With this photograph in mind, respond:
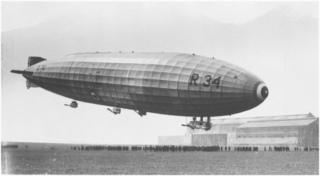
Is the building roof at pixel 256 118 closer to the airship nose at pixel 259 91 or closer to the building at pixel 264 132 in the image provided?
the building at pixel 264 132

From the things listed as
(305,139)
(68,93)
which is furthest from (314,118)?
(68,93)

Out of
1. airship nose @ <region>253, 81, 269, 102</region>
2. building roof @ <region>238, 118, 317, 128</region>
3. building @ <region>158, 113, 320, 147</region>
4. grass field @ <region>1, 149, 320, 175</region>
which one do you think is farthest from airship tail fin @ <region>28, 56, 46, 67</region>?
building roof @ <region>238, 118, 317, 128</region>

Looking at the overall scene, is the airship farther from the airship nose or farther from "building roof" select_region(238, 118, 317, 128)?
"building roof" select_region(238, 118, 317, 128)

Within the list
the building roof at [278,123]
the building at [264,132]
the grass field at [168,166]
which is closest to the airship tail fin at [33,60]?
the grass field at [168,166]

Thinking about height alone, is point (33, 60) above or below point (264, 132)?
above

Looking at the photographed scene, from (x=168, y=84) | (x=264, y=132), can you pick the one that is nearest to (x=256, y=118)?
(x=264, y=132)

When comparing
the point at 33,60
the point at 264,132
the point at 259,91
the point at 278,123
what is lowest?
the point at 264,132

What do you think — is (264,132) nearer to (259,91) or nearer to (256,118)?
(256,118)
